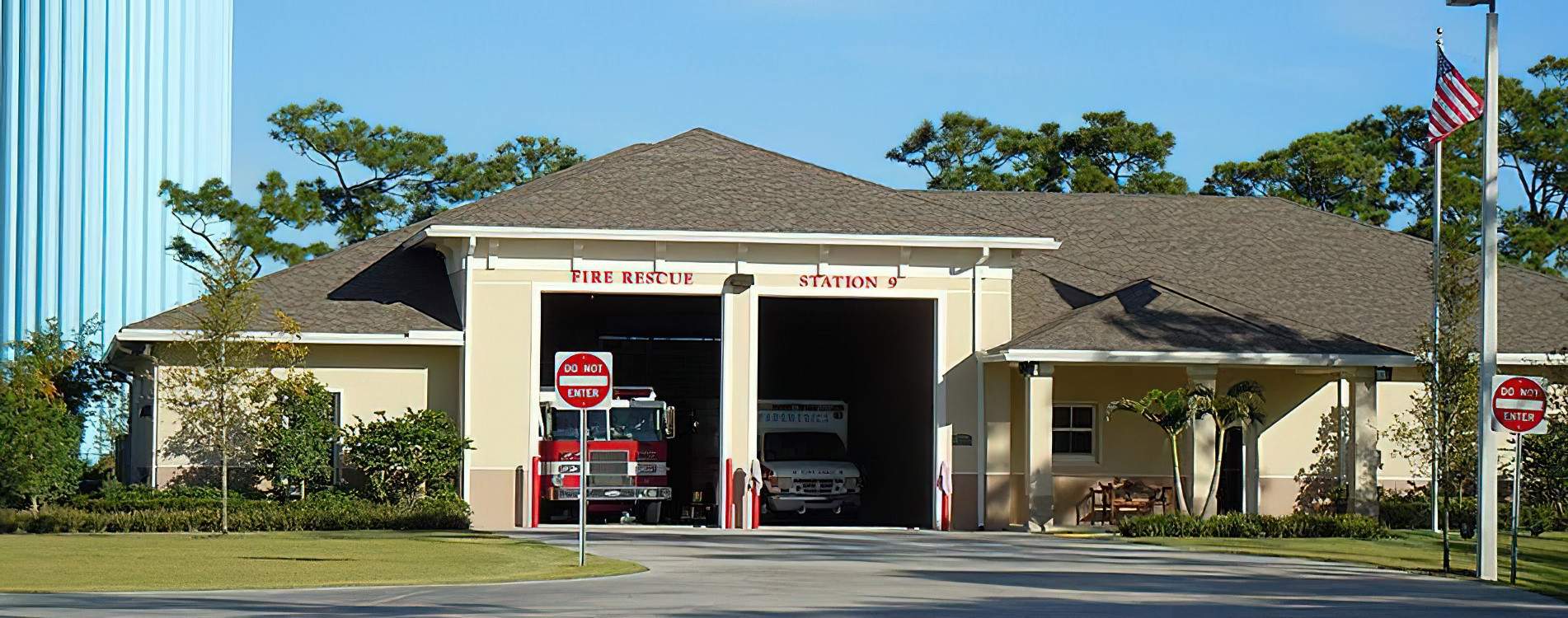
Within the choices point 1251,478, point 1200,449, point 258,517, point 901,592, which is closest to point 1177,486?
point 1200,449

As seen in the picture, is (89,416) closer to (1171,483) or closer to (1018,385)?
(1018,385)

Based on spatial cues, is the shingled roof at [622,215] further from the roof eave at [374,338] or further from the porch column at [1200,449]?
the porch column at [1200,449]

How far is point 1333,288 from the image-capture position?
3944 centimetres

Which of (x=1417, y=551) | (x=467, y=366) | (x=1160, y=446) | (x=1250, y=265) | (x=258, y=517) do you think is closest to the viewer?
(x=1417, y=551)

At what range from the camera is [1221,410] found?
107 feet

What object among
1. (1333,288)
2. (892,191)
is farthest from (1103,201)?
(892,191)

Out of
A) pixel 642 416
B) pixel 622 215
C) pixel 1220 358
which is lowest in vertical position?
pixel 642 416

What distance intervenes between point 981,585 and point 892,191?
17.2 meters

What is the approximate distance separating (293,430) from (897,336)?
42.0 ft

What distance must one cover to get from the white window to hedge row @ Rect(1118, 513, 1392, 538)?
15.3 ft

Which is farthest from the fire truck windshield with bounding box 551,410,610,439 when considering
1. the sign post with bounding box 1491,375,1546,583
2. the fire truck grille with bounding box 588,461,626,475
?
the sign post with bounding box 1491,375,1546,583

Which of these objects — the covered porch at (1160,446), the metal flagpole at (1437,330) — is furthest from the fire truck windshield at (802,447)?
the metal flagpole at (1437,330)

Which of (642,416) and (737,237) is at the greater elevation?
(737,237)

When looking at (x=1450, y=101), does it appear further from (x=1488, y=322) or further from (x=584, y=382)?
(x=584, y=382)
